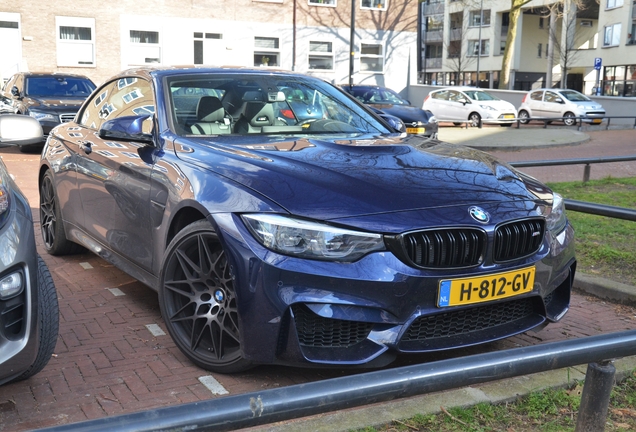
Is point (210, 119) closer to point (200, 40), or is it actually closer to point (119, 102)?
point (119, 102)

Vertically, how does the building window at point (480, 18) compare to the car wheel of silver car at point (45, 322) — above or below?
above

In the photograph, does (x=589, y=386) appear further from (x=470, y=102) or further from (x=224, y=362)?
(x=470, y=102)

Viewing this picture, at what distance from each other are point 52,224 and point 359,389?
4967mm

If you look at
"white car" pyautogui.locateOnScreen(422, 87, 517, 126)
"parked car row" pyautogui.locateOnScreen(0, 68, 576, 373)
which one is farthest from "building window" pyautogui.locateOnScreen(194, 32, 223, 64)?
"parked car row" pyautogui.locateOnScreen(0, 68, 576, 373)

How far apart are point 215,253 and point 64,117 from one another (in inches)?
505

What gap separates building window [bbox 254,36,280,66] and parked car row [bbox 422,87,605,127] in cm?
875

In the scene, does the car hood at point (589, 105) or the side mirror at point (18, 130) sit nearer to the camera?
the side mirror at point (18, 130)

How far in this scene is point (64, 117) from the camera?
15.4 meters

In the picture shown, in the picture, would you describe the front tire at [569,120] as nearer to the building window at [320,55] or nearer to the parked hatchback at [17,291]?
the building window at [320,55]

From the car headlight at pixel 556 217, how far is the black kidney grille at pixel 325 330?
118 centimetres

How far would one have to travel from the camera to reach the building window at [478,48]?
225 ft

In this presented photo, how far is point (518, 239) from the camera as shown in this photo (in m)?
3.62

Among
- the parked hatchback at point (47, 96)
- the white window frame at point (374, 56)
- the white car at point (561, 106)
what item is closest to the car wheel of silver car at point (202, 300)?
the parked hatchback at point (47, 96)

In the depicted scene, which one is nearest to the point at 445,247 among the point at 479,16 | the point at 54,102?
the point at 54,102
